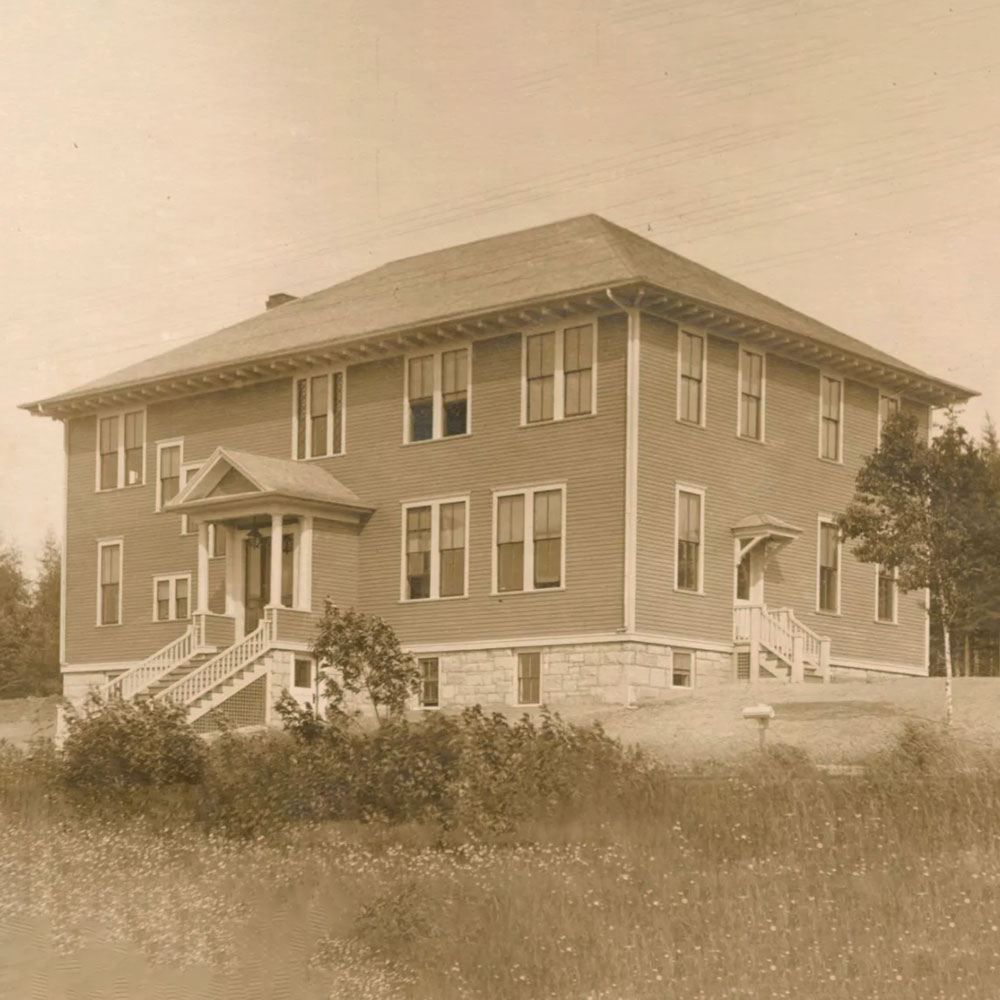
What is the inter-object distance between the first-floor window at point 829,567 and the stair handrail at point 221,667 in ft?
37.5

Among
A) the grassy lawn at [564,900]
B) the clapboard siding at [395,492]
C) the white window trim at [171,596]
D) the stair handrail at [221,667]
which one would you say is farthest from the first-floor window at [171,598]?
the grassy lawn at [564,900]

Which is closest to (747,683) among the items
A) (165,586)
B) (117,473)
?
(165,586)

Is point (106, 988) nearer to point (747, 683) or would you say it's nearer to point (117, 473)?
point (747, 683)

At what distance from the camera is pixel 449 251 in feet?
123

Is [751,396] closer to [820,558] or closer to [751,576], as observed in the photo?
[751,576]

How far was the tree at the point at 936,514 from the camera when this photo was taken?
86.5ft

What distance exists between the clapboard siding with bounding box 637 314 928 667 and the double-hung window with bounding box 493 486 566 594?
1.75 meters

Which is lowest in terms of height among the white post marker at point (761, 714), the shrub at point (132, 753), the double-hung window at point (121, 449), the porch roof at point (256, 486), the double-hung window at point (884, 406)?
the shrub at point (132, 753)

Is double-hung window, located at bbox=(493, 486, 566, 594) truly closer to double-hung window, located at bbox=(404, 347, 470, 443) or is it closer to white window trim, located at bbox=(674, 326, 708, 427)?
double-hung window, located at bbox=(404, 347, 470, 443)

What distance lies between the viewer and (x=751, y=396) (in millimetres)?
32969

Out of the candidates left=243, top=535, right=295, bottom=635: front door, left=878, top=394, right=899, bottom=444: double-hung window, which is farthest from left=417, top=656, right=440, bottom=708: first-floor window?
left=878, top=394, right=899, bottom=444: double-hung window

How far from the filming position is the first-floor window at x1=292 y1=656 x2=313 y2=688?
3284 centimetres

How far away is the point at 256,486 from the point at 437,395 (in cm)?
406

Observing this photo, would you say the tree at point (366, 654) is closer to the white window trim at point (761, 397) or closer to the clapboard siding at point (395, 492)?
the clapboard siding at point (395, 492)
